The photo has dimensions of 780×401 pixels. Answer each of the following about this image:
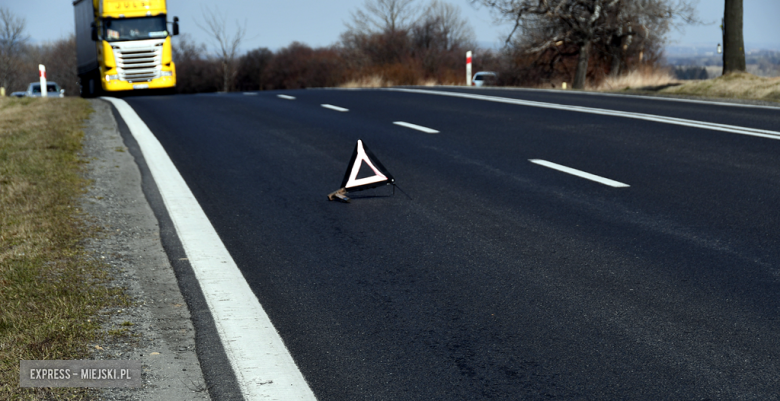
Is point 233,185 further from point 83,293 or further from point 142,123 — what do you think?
point 142,123

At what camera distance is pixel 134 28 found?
26.6m

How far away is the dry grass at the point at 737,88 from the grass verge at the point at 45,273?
1376 cm

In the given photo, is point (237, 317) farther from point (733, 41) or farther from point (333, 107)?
point (733, 41)

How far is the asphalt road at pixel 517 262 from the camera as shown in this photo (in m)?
3.18

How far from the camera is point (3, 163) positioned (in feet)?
26.7

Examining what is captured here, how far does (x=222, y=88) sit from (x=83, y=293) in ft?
310

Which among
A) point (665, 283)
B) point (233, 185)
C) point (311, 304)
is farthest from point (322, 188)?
point (665, 283)

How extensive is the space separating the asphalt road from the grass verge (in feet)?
2.93

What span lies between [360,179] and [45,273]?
3054mm

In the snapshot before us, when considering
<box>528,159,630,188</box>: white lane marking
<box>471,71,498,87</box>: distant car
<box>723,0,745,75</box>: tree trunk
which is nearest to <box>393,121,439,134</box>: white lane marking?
<box>528,159,630,188</box>: white lane marking

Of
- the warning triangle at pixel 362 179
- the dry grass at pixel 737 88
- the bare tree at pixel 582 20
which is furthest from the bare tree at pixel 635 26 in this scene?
the warning triangle at pixel 362 179

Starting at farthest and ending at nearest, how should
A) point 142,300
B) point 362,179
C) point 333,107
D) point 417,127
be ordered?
point 333,107
point 417,127
point 362,179
point 142,300

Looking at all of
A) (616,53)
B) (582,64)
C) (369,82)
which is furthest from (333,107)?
(616,53)

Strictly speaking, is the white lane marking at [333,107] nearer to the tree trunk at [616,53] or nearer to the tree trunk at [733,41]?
the tree trunk at [733,41]
